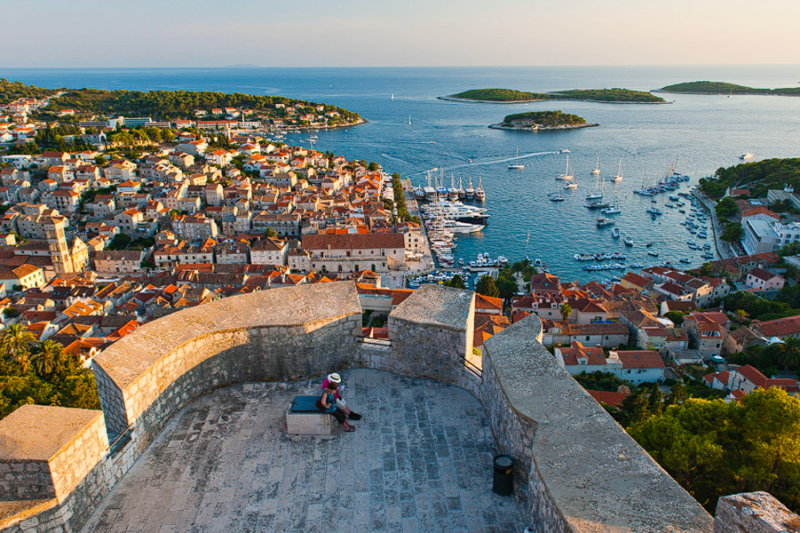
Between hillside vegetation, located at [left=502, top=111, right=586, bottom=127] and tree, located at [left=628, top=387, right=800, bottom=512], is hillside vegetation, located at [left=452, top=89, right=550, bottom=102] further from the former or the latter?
tree, located at [left=628, top=387, right=800, bottom=512]

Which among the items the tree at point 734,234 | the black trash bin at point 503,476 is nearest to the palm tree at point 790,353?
→ the tree at point 734,234

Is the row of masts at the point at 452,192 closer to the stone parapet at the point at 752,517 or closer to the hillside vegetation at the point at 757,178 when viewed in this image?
the hillside vegetation at the point at 757,178

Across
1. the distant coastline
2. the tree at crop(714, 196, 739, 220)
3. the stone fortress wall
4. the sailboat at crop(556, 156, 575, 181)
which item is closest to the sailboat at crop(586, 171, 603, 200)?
the sailboat at crop(556, 156, 575, 181)

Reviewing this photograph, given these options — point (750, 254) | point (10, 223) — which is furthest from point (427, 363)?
point (10, 223)

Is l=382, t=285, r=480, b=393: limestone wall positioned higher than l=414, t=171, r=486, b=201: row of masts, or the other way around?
l=382, t=285, r=480, b=393: limestone wall

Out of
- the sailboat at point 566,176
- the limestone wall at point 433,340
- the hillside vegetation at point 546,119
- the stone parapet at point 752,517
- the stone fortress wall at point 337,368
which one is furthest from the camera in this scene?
the hillside vegetation at point 546,119

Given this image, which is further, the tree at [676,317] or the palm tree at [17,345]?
the tree at [676,317]

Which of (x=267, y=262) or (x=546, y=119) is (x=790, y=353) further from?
(x=546, y=119)

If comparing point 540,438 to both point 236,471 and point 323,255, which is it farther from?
point 323,255
